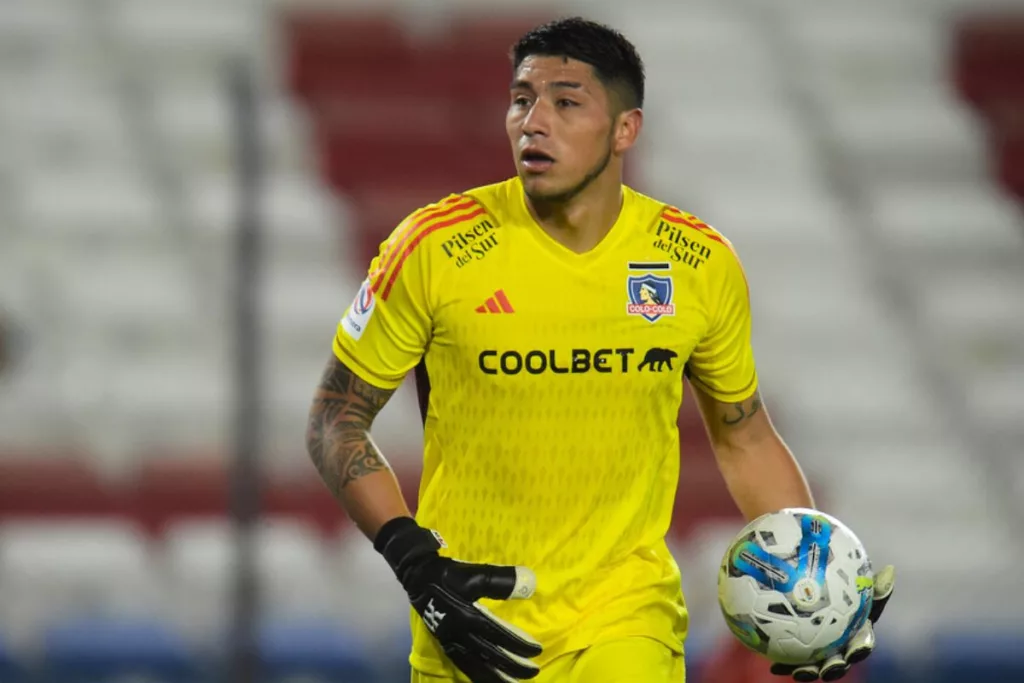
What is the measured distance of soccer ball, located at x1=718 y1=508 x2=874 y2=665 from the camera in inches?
129

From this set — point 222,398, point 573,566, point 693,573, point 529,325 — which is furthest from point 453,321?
point 222,398

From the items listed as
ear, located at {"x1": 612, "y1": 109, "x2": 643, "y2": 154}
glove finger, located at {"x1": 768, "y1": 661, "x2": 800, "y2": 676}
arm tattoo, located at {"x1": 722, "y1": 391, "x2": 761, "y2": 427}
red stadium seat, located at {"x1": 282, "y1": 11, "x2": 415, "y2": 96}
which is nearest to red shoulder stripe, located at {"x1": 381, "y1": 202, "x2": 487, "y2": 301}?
ear, located at {"x1": 612, "y1": 109, "x2": 643, "y2": 154}

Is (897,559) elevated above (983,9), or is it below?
below

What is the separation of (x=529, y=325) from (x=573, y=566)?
0.50 m

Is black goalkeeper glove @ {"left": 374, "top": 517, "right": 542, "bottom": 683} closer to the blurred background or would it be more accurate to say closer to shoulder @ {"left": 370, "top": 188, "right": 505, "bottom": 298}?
shoulder @ {"left": 370, "top": 188, "right": 505, "bottom": 298}

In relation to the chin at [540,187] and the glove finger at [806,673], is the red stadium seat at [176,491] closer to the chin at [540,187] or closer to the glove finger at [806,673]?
the chin at [540,187]

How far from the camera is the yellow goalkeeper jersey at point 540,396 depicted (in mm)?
3342

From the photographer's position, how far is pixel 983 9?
912 centimetres

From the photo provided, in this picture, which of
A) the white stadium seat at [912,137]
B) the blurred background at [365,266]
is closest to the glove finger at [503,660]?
the blurred background at [365,266]

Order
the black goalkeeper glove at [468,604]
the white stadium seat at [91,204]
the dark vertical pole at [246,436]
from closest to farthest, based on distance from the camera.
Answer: the black goalkeeper glove at [468,604] → the dark vertical pole at [246,436] → the white stadium seat at [91,204]

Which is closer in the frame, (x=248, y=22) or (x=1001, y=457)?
(x=1001, y=457)

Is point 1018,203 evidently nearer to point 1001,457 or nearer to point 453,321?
point 1001,457

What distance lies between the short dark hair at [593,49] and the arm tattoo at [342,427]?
76cm

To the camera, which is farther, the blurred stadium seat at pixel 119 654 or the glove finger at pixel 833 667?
the blurred stadium seat at pixel 119 654
